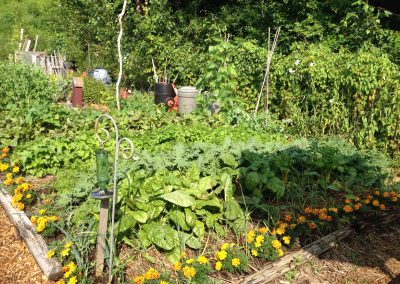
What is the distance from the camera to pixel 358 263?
2996 mm

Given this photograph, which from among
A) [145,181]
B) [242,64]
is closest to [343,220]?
[145,181]

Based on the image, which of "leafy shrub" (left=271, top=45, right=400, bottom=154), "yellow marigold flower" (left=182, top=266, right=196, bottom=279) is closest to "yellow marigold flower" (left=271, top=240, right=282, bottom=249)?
"yellow marigold flower" (left=182, top=266, right=196, bottom=279)

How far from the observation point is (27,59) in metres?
12.2

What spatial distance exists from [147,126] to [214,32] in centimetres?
491

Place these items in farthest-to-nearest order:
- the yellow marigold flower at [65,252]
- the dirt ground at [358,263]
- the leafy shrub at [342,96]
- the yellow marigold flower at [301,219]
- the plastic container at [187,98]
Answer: the plastic container at [187,98] < the leafy shrub at [342,96] < the yellow marigold flower at [301,219] < the dirt ground at [358,263] < the yellow marigold flower at [65,252]

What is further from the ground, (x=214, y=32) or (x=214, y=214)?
(x=214, y=32)

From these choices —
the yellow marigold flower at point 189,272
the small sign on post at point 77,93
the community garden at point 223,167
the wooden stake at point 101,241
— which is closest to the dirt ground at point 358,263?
the community garden at point 223,167

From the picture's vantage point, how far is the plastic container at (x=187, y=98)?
25.7 ft

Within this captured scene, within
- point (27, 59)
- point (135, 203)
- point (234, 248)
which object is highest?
point (27, 59)

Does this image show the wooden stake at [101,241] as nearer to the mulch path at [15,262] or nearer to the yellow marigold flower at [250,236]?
the mulch path at [15,262]

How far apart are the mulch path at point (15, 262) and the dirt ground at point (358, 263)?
175 cm

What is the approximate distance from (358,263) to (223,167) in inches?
58.0

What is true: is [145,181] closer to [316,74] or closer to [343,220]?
[343,220]

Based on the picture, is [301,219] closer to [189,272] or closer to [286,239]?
[286,239]
